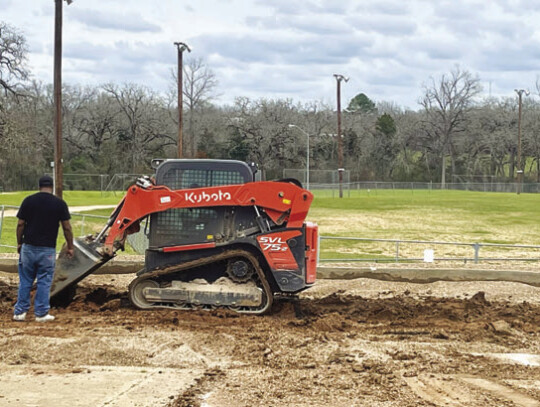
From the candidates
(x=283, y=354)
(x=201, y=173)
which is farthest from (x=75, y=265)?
(x=283, y=354)

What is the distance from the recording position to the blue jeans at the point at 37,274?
30.5ft

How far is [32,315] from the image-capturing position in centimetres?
973

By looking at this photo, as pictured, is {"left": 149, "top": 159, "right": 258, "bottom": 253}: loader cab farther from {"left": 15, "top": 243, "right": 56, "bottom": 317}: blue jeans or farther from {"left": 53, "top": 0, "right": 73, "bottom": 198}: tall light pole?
{"left": 53, "top": 0, "right": 73, "bottom": 198}: tall light pole

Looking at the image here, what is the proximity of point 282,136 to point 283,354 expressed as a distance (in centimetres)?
7984

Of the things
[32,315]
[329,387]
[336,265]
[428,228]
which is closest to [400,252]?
[336,265]

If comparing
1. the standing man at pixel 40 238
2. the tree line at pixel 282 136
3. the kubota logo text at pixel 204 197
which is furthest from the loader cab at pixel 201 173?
the tree line at pixel 282 136

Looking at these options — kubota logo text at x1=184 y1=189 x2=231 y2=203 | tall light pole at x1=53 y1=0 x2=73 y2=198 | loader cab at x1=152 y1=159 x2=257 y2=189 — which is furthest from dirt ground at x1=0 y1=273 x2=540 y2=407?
tall light pole at x1=53 y1=0 x2=73 y2=198

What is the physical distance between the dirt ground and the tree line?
177 ft

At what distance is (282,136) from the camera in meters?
87.3

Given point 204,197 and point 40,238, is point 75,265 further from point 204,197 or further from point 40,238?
point 204,197

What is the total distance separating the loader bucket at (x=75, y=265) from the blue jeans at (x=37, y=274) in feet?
1.68

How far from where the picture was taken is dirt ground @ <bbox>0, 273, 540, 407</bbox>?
6594 millimetres

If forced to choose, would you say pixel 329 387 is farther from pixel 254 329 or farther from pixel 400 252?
pixel 400 252

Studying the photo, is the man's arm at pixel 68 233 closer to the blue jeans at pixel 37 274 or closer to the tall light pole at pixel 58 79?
the blue jeans at pixel 37 274
